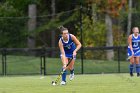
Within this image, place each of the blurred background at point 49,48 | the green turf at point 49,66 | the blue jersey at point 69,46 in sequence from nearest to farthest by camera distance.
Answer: the blue jersey at point 69,46
the blurred background at point 49,48
the green turf at point 49,66

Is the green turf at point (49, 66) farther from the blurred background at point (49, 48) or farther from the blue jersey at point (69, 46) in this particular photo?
the blue jersey at point (69, 46)

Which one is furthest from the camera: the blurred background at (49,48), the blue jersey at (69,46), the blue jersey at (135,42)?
the blurred background at (49,48)

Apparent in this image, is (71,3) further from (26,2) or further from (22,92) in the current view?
(22,92)

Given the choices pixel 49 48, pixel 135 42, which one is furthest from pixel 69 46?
pixel 49 48

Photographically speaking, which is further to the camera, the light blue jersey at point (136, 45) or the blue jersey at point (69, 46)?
the light blue jersey at point (136, 45)

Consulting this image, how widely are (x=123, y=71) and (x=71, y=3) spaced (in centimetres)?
1622

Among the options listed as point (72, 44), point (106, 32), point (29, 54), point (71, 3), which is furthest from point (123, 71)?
point (71, 3)

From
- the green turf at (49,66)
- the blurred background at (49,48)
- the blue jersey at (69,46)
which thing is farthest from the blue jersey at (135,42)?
the green turf at (49,66)

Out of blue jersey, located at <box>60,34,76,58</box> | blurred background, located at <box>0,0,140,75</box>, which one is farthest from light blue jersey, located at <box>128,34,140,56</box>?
blurred background, located at <box>0,0,140,75</box>

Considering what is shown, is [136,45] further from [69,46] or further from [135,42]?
[69,46]

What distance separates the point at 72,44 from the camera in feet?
62.3

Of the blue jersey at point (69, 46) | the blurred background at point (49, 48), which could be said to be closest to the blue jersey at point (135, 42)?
the blue jersey at point (69, 46)

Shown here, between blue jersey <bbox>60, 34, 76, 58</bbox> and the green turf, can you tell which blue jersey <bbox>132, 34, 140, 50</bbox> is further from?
the green turf

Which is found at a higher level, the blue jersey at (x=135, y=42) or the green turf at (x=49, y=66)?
the blue jersey at (x=135, y=42)
